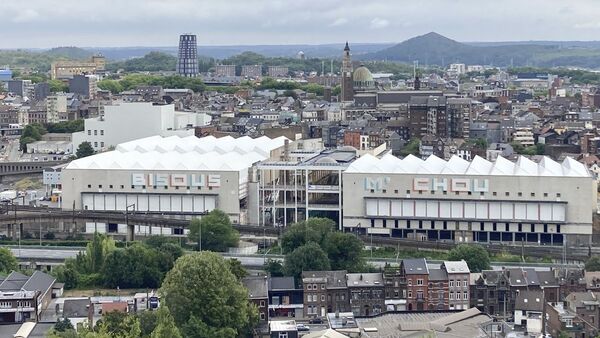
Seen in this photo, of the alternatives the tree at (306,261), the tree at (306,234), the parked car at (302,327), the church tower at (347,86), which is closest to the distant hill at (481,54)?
the church tower at (347,86)

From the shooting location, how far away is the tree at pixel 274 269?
14.6m

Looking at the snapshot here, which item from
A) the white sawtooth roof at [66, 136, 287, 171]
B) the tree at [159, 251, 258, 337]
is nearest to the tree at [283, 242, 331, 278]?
the tree at [159, 251, 258, 337]

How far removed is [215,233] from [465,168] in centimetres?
413

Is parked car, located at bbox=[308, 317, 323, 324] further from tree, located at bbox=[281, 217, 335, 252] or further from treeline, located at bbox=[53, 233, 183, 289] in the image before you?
tree, located at bbox=[281, 217, 335, 252]

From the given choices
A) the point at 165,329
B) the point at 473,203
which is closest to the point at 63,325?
the point at 165,329

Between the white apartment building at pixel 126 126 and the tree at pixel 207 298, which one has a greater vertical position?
the white apartment building at pixel 126 126

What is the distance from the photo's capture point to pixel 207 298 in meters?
12.2

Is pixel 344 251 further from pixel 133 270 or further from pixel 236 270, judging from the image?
pixel 133 270

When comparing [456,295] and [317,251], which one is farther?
[317,251]

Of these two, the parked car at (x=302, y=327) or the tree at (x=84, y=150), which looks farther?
the tree at (x=84, y=150)

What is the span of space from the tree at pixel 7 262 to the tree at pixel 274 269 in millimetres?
3062

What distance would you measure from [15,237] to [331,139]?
11544 millimetres

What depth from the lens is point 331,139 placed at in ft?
95.9

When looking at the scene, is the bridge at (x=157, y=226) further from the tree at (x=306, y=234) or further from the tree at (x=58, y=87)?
the tree at (x=58, y=87)
